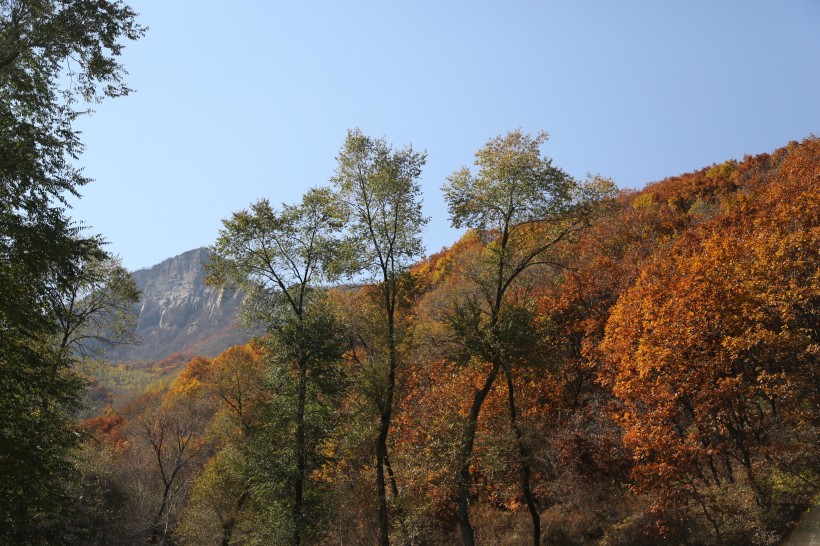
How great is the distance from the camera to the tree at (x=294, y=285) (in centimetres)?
1895

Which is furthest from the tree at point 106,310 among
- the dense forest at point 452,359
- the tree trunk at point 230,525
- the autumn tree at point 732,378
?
the autumn tree at point 732,378

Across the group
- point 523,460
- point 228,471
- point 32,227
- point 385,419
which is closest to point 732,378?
point 523,460

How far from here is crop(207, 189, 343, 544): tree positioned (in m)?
19.0

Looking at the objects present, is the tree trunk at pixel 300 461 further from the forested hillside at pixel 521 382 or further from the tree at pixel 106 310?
the tree at pixel 106 310

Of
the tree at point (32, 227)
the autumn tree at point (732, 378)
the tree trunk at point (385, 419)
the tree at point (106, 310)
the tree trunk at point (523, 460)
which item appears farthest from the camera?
the tree at point (106, 310)

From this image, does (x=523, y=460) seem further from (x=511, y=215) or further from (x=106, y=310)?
(x=106, y=310)

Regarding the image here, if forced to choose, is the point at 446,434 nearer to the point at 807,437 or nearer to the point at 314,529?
the point at 314,529

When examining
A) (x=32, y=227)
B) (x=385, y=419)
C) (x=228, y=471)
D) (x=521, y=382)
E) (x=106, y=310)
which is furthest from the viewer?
(x=228, y=471)

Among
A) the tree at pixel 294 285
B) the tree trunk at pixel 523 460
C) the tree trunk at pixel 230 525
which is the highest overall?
the tree at pixel 294 285

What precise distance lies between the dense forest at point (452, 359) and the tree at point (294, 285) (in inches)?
3.5

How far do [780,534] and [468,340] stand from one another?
11.8 meters

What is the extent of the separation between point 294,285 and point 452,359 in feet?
23.8

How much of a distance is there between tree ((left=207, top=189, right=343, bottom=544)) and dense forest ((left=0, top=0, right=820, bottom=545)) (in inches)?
3.5

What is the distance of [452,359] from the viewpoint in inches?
746
